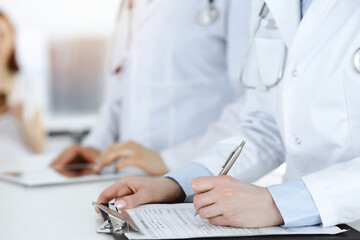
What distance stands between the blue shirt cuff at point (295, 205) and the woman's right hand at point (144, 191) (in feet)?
0.68

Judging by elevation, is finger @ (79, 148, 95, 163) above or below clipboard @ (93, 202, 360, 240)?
below

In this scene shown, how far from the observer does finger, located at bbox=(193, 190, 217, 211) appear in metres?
0.76

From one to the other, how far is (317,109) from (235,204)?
0.86 ft

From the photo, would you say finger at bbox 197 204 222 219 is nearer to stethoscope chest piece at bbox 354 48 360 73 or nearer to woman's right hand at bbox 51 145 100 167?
stethoscope chest piece at bbox 354 48 360 73

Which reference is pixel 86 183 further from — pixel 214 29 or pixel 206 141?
pixel 214 29

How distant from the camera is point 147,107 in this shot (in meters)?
1.56

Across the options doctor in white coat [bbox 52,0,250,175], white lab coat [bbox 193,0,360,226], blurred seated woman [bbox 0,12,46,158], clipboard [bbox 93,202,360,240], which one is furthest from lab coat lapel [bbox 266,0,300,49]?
blurred seated woman [bbox 0,12,46,158]

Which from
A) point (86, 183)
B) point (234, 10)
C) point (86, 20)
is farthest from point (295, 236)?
point (86, 20)

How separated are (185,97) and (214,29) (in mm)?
218

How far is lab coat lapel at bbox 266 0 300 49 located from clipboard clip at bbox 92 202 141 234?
17.3 inches

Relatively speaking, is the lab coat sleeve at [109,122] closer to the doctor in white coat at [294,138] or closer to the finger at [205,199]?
the doctor in white coat at [294,138]

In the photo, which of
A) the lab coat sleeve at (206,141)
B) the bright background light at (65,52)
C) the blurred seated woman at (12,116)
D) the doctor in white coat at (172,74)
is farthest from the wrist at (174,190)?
the bright background light at (65,52)

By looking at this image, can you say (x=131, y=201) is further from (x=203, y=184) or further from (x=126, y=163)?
(x=126, y=163)

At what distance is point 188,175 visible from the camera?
37.7 inches
